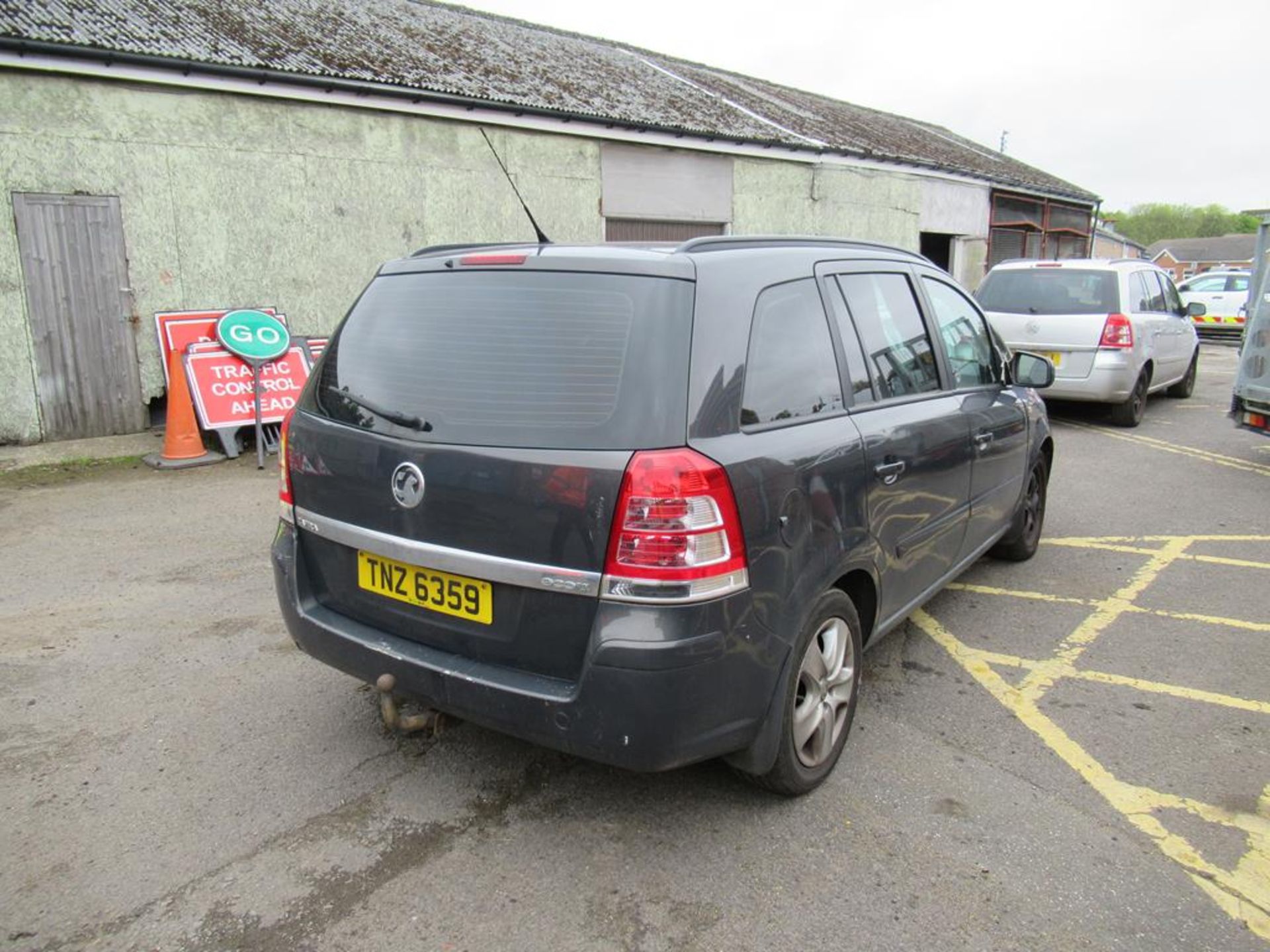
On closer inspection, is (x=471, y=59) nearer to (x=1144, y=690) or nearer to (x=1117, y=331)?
(x=1117, y=331)

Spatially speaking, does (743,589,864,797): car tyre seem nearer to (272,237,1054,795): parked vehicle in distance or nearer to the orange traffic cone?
(272,237,1054,795): parked vehicle in distance

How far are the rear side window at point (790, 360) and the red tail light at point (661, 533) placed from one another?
0.34m

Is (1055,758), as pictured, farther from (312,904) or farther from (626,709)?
(312,904)

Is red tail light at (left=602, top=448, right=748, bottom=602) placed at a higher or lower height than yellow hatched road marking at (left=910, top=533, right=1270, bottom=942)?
higher

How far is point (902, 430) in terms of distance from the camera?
323cm

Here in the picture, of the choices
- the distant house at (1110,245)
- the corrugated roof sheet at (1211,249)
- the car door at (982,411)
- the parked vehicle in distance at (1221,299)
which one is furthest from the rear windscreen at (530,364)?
the corrugated roof sheet at (1211,249)

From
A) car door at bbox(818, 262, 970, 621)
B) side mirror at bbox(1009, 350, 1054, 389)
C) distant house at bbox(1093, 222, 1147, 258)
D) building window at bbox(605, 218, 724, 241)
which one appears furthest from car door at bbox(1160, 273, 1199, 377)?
distant house at bbox(1093, 222, 1147, 258)

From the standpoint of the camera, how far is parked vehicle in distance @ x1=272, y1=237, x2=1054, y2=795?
89.6 inches

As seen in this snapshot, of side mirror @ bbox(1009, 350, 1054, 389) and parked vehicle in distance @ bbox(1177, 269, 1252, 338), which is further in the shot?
parked vehicle in distance @ bbox(1177, 269, 1252, 338)

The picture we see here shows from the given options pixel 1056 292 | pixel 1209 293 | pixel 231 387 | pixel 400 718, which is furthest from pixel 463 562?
pixel 1209 293

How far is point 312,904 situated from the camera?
2.34 meters

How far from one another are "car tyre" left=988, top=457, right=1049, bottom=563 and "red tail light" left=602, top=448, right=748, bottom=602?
3355 millimetres

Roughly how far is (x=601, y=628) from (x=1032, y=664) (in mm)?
2498

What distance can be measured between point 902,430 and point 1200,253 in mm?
102538
